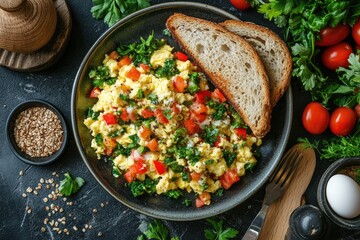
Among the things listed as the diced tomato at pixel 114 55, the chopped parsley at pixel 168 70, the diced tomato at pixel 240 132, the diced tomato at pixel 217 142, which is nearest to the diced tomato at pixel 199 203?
the diced tomato at pixel 217 142

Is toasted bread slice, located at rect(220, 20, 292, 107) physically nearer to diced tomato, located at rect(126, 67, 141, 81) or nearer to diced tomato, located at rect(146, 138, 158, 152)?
diced tomato, located at rect(126, 67, 141, 81)

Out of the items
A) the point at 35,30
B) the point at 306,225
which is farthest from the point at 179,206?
the point at 35,30

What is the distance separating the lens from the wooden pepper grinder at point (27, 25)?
12.2 ft

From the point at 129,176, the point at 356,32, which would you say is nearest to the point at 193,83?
the point at 129,176

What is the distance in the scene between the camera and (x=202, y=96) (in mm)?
3777

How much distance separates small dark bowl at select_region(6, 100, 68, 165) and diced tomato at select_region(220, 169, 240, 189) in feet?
3.56

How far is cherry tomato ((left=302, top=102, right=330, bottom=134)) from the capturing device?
12.7 ft

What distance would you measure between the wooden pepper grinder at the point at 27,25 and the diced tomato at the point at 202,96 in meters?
1.04

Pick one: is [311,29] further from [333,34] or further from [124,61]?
[124,61]

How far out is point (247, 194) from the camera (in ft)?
12.4

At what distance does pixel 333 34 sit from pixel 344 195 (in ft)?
3.36

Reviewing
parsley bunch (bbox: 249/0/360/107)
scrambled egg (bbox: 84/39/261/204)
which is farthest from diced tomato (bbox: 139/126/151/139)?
parsley bunch (bbox: 249/0/360/107)

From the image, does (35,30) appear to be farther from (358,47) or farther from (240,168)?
(358,47)

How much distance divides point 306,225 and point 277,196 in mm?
304
